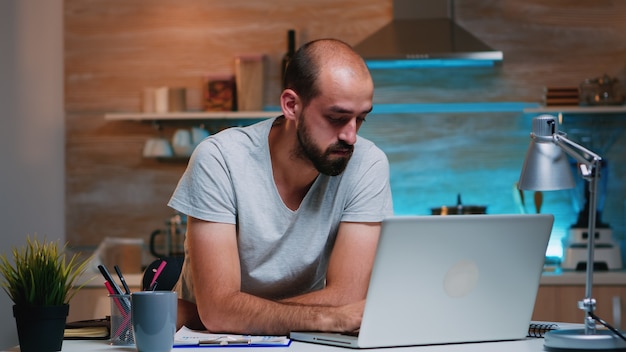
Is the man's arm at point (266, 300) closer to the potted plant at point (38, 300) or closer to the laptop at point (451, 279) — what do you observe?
the laptop at point (451, 279)

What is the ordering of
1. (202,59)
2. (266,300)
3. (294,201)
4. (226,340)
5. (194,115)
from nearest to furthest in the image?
(226,340), (266,300), (294,201), (194,115), (202,59)

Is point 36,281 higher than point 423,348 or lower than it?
higher

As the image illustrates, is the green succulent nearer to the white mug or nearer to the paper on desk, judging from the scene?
the paper on desk

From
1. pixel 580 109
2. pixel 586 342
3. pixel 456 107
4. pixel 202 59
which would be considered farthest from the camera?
pixel 202 59

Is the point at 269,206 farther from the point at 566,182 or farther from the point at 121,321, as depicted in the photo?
the point at 566,182

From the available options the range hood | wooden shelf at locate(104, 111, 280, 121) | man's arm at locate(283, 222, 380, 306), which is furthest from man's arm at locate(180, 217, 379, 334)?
wooden shelf at locate(104, 111, 280, 121)

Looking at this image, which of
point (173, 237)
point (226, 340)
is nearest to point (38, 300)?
point (226, 340)

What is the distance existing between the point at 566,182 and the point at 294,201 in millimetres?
725

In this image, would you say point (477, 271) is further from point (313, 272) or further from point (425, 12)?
point (425, 12)

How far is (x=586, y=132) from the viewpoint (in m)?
4.45

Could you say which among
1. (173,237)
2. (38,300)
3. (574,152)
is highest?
(574,152)

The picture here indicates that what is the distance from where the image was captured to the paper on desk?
5.59 ft

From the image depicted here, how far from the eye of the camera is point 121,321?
176 centimetres

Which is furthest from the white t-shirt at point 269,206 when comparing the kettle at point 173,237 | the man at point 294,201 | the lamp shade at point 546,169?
the kettle at point 173,237
